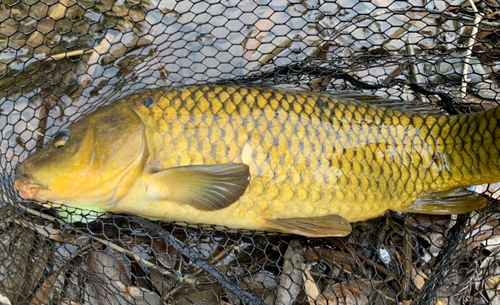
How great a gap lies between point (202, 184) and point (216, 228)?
0.33 meters

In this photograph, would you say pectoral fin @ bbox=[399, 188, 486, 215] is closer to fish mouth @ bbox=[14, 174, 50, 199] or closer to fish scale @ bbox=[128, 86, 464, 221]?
fish scale @ bbox=[128, 86, 464, 221]

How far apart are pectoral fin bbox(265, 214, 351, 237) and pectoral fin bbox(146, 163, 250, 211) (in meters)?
0.24

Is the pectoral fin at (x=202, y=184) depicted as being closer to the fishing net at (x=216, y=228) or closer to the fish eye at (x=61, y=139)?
the fishing net at (x=216, y=228)

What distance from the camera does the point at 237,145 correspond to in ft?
5.53

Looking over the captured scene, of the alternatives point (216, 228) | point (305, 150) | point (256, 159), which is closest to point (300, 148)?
point (305, 150)

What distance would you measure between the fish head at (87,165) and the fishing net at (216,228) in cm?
21

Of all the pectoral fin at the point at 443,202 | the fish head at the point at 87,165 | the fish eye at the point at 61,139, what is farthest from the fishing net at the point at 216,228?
the fish eye at the point at 61,139

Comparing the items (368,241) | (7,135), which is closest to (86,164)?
(7,135)

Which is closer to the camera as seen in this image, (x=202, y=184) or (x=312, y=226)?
(x=202, y=184)

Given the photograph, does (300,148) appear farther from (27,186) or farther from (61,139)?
(27,186)

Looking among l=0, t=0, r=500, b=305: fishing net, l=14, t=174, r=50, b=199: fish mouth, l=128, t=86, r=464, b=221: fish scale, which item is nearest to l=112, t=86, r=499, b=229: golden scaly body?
l=128, t=86, r=464, b=221: fish scale

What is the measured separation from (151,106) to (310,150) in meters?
0.73

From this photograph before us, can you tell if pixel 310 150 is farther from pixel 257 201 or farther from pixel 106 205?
pixel 106 205

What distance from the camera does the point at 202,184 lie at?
64.8 inches
